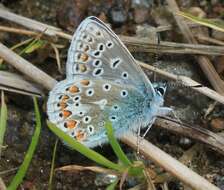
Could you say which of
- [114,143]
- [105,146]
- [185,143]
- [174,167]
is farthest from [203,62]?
[114,143]

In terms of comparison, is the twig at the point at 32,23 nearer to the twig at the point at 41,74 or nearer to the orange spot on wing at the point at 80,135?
the twig at the point at 41,74

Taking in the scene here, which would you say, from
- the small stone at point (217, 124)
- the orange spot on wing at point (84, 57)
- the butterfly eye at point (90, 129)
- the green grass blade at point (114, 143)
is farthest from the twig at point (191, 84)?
the green grass blade at point (114, 143)

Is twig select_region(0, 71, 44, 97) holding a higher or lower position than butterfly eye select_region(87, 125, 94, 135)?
higher

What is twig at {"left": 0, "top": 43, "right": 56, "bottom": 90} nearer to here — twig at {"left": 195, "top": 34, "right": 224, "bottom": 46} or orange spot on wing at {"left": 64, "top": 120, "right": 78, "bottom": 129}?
orange spot on wing at {"left": 64, "top": 120, "right": 78, "bottom": 129}

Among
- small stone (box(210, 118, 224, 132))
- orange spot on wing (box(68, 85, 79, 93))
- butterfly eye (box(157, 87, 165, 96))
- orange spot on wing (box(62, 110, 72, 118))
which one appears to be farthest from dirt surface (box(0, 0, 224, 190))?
orange spot on wing (box(68, 85, 79, 93))

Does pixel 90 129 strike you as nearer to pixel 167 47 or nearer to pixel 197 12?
pixel 167 47

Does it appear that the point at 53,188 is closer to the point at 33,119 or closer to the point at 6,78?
the point at 33,119

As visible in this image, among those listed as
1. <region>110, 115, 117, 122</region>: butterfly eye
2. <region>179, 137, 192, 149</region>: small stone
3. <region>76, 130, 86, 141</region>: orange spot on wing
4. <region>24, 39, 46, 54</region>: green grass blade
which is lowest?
<region>179, 137, 192, 149</region>: small stone
